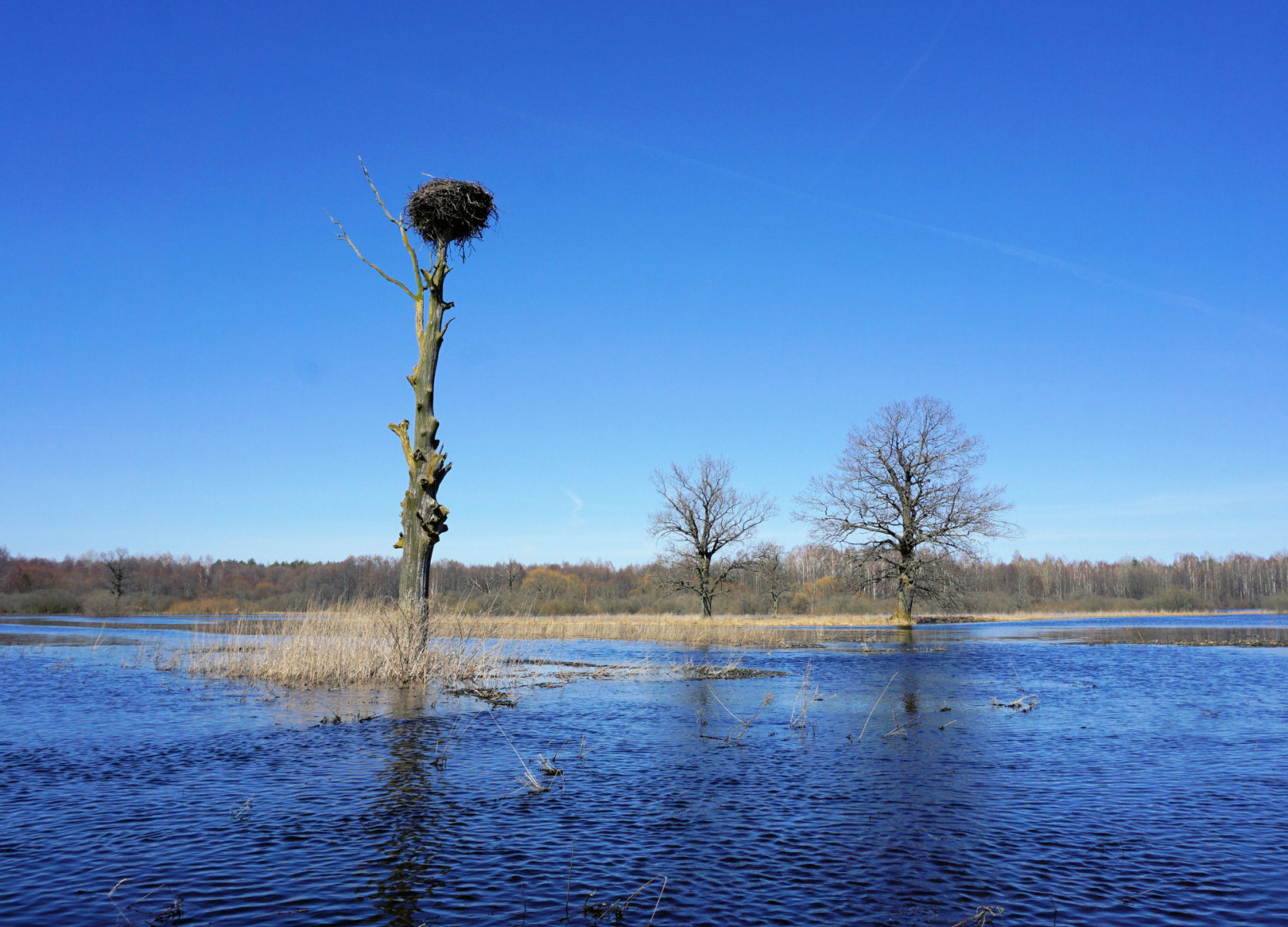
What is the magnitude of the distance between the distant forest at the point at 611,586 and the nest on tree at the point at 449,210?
752cm

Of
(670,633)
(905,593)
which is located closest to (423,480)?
(670,633)

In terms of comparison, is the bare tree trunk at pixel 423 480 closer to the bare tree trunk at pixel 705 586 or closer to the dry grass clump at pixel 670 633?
the dry grass clump at pixel 670 633

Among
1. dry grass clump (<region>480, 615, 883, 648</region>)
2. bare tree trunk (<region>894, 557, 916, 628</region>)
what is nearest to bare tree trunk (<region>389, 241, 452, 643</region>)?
dry grass clump (<region>480, 615, 883, 648</region>)

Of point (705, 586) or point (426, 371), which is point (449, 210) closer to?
point (426, 371)

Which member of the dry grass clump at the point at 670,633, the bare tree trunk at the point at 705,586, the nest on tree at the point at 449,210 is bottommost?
the dry grass clump at the point at 670,633

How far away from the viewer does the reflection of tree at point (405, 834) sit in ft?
14.7

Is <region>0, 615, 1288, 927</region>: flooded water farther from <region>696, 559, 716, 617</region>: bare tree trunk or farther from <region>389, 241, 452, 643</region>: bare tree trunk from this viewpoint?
<region>696, 559, 716, 617</region>: bare tree trunk

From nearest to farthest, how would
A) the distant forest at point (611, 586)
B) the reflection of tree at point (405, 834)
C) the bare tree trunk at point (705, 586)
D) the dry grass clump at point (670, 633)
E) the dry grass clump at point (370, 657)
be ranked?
the reflection of tree at point (405, 834) → the dry grass clump at point (370, 657) → the dry grass clump at point (670, 633) → the bare tree trunk at point (705, 586) → the distant forest at point (611, 586)

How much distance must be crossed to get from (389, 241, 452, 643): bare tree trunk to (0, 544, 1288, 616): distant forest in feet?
8.53

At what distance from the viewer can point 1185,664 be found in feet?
67.0

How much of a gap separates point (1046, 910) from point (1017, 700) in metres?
9.51

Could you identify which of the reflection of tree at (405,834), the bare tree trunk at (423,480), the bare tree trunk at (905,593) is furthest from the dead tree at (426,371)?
the bare tree trunk at (905,593)

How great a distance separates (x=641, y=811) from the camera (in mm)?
6492

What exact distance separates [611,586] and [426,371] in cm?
8756
